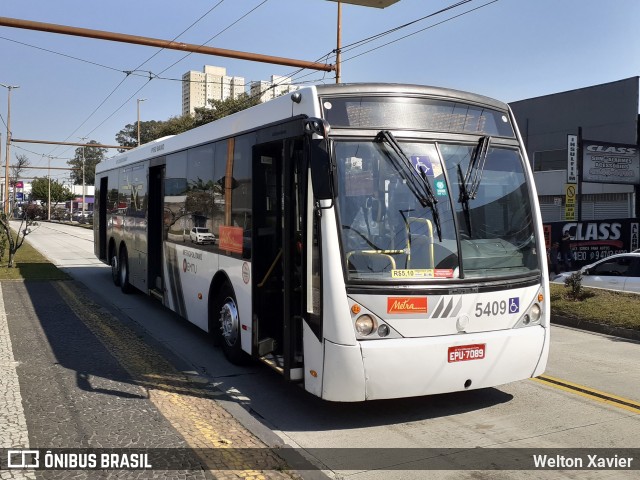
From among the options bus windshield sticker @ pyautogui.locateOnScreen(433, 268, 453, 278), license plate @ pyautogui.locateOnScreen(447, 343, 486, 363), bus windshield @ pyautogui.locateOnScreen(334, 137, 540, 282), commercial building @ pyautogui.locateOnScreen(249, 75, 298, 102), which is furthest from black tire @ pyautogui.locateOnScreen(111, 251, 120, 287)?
license plate @ pyautogui.locateOnScreen(447, 343, 486, 363)

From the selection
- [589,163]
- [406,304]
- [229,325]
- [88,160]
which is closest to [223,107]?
[589,163]

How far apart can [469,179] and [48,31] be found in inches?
368

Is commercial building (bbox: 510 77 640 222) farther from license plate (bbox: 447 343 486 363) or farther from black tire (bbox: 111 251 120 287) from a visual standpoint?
license plate (bbox: 447 343 486 363)

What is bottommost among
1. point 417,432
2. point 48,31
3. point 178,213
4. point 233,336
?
point 417,432

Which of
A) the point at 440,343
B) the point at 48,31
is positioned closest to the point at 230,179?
the point at 440,343

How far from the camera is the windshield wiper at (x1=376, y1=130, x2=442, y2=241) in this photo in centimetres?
519

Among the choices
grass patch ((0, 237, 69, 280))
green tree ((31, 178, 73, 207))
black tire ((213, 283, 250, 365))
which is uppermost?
green tree ((31, 178, 73, 207))

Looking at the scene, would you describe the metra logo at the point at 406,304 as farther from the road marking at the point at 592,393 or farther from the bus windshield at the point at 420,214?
the road marking at the point at 592,393

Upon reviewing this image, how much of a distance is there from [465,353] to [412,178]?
163 centimetres

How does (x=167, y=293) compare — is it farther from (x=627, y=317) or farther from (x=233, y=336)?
(x=627, y=317)

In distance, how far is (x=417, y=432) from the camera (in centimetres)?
518

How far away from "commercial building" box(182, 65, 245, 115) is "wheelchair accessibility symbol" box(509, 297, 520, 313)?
110 feet

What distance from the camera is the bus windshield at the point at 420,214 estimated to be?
5035 millimetres

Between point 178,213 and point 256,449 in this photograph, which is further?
point 178,213
